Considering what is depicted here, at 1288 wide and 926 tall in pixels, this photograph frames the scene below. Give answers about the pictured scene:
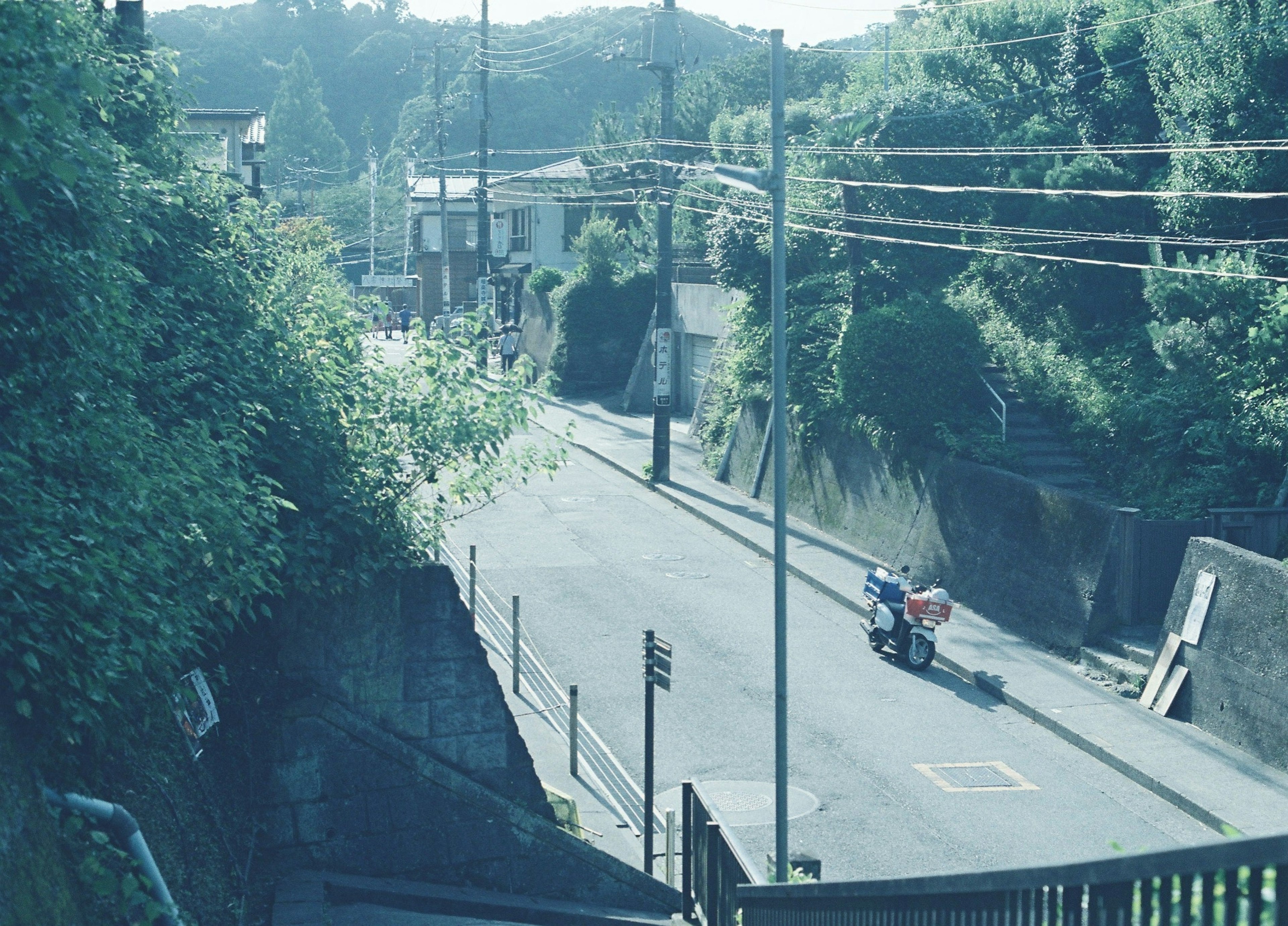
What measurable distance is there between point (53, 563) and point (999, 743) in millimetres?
11878

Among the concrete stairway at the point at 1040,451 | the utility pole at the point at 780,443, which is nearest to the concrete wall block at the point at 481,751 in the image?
the utility pole at the point at 780,443

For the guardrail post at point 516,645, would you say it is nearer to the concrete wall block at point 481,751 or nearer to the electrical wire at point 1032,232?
the concrete wall block at point 481,751

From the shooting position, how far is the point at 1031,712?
16.3 metres

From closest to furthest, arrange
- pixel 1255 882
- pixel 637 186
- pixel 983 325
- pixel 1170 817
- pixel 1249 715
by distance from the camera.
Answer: pixel 1255 882 → pixel 1170 817 → pixel 1249 715 → pixel 983 325 → pixel 637 186

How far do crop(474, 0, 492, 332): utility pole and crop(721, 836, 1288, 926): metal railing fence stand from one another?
4487cm

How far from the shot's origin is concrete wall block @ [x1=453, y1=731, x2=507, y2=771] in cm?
1109

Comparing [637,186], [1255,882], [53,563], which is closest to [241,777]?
[53,563]

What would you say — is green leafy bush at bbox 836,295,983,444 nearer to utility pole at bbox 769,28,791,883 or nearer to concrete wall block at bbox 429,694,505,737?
utility pole at bbox 769,28,791,883

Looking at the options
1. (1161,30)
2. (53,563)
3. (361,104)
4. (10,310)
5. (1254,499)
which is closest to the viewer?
(53,563)

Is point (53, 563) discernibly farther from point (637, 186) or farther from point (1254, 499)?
point (637, 186)

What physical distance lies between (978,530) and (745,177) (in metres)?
12.1

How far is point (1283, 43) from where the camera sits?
19.2m

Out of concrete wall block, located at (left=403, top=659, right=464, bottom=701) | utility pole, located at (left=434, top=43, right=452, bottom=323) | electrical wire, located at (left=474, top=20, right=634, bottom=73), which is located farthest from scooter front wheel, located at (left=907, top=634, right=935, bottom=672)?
electrical wire, located at (left=474, top=20, right=634, bottom=73)

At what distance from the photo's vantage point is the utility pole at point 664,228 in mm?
29156
